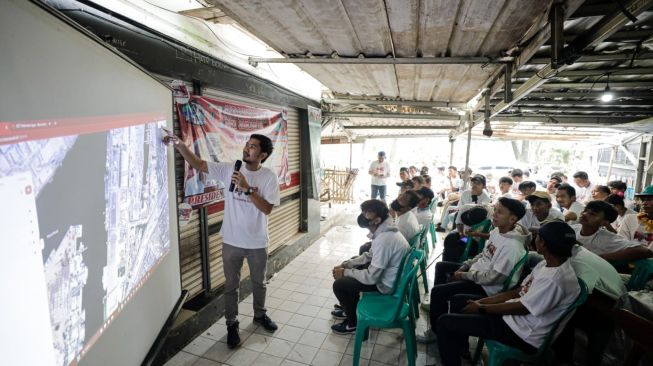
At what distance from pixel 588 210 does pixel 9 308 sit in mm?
4187

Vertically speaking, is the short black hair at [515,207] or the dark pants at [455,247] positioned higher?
the short black hair at [515,207]

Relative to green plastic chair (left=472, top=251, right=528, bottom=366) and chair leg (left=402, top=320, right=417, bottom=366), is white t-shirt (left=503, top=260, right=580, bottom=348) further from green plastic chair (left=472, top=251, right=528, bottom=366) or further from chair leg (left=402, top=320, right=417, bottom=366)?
chair leg (left=402, top=320, right=417, bottom=366)

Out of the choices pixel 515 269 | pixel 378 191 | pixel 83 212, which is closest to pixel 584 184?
pixel 378 191

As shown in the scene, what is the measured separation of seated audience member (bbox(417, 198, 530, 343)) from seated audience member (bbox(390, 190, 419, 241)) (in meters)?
0.69

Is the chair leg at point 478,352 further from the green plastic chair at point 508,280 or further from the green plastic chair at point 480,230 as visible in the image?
the green plastic chair at point 480,230

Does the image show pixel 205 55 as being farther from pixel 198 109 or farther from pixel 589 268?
pixel 589 268

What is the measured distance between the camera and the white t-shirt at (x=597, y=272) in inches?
94.0

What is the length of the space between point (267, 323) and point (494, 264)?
234cm

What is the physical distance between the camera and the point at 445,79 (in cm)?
445

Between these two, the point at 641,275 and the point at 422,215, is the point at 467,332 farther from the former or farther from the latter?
the point at 422,215

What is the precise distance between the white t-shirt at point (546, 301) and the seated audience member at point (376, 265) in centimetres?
101

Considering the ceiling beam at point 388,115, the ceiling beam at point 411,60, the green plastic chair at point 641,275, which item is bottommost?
the green plastic chair at point 641,275

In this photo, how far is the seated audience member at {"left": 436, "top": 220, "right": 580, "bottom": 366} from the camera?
2.09 metres

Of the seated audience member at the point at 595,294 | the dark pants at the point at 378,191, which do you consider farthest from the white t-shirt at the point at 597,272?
the dark pants at the point at 378,191
